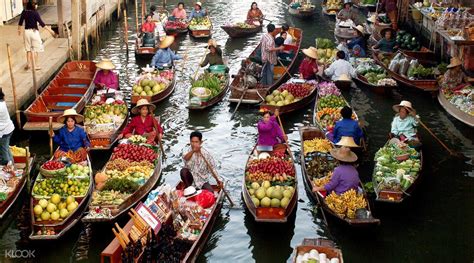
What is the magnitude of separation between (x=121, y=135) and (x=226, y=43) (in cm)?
1153

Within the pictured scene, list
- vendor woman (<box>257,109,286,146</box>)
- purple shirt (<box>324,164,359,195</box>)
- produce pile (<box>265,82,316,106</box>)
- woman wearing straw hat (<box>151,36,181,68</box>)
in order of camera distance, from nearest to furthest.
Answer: purple shirt (<box>324,164,359,195</box>), vendor woman (<box>257,109,286,146</box>), produce pile (<box>265,82,316,106</box>), woman wearing straw hat (<box>151,36,181,68</box>)

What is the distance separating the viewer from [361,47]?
21219 millimetres

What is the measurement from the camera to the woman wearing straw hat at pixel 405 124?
13125mm

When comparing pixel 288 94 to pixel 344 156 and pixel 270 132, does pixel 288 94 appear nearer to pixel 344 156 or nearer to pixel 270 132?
pixel 270 132

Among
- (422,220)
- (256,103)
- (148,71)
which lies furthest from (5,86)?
(422,220)

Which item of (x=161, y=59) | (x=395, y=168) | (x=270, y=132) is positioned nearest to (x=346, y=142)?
(x=395, y=168)

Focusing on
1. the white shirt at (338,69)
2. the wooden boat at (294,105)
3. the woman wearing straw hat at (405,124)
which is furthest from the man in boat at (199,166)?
the white shirt at (338,69)

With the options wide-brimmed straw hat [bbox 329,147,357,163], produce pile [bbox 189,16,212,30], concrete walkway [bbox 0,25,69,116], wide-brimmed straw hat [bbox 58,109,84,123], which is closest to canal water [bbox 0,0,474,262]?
wide-brimmed straw hat [bbox 329,147,357,163]

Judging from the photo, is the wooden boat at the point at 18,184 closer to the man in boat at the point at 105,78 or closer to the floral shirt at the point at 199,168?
the floral shirt at the point at 199,168

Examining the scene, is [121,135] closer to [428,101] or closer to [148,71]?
[148,71]

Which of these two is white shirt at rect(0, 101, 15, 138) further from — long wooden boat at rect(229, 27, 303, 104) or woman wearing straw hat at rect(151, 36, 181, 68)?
woman wearing straw hat at rect(151, 36, 181, 68)

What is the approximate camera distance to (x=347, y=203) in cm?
1038

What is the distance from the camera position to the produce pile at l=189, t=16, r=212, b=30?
24266 mm

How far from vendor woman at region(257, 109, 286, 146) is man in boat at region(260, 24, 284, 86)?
14.8ft
